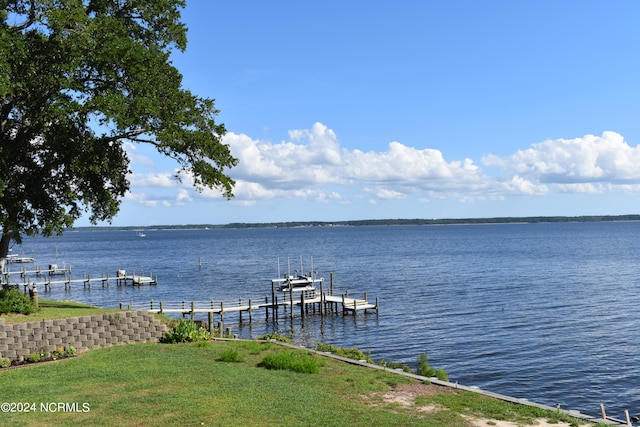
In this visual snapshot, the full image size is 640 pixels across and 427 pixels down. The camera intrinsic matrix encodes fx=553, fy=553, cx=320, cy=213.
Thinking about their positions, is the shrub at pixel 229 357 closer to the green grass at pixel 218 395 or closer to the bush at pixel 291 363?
the green grass at pixel 218 395

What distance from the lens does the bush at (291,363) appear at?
52.3 feet

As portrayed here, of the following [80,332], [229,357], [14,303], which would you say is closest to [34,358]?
[80,332]

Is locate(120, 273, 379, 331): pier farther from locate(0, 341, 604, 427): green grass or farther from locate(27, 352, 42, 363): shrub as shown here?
locate(0, 341, 604, 427): green grass

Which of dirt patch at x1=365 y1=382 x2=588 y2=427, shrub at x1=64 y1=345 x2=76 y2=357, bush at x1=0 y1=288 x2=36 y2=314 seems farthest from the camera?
bush at x1=0 y1=288 x2=36 y2=314

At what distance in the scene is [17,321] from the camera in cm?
1917

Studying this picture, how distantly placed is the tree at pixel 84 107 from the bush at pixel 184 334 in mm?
6053

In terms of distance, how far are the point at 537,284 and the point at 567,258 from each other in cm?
4299

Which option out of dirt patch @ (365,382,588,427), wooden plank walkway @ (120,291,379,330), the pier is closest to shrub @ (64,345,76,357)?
dirt patch @ (365,382,588,427)

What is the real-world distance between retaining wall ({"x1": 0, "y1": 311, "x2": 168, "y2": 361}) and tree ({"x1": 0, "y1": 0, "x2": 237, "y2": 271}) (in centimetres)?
506

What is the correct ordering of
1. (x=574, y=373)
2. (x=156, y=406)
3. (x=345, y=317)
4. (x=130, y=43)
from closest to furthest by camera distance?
(x=156, y=406) → (x=130, y=43) → (x=574, y=373) → (x=345, y=317)

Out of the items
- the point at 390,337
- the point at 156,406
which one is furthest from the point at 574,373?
the point at 156,406

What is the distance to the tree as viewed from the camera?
65.4ft

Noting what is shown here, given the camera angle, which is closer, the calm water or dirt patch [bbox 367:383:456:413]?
dirt patch [bbox 367:383:456:413]

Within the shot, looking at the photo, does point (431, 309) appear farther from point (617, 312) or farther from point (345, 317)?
point (617, 312)
